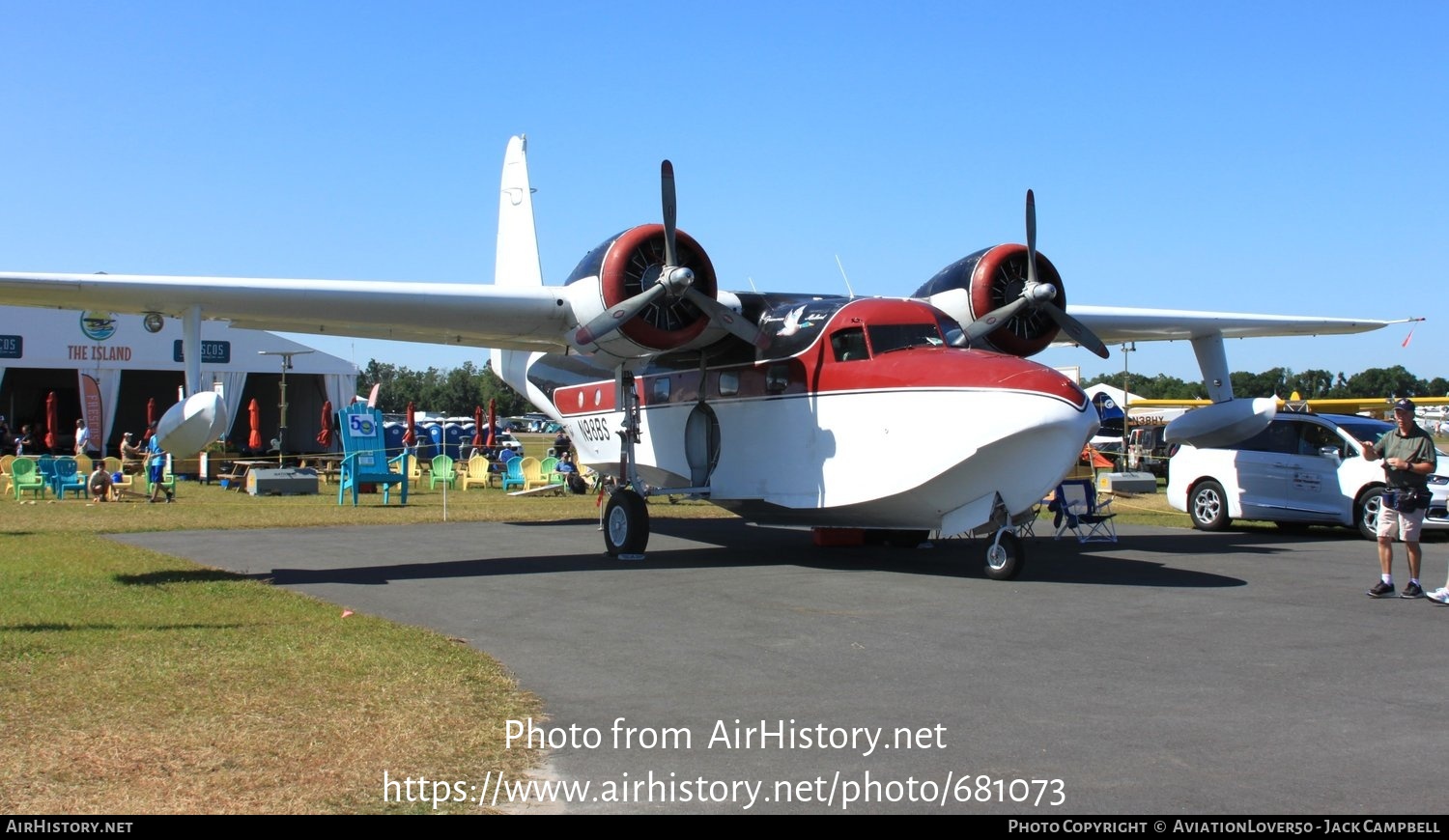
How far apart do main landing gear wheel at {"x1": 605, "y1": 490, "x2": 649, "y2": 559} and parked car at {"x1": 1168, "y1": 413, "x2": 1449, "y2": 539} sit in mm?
9700

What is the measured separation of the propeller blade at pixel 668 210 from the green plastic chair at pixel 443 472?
41.5 feet

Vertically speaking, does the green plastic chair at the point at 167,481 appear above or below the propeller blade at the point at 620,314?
below

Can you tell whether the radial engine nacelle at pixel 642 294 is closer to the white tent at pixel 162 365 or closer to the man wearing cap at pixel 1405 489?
the man wearing cap at pixel 1405 489

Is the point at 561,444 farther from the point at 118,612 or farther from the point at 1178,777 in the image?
the point at 1178,777

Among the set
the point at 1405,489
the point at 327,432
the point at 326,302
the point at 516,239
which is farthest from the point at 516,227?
the point at 327,432

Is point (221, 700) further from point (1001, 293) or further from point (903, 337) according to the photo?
point (1001, 293)

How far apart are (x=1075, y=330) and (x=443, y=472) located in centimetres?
1669

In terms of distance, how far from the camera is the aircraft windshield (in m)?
13.0

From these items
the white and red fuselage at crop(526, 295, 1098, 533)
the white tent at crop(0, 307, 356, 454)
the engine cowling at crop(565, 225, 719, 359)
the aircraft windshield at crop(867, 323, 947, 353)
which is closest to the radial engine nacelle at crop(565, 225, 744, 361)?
the engine cowling at crop(565, 225, 719, 359)

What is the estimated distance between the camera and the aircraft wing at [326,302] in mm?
12086

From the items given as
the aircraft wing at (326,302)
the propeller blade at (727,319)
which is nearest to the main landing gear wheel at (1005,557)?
the propeller blade at (727,319)

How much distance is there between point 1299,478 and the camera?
17.7 meters
